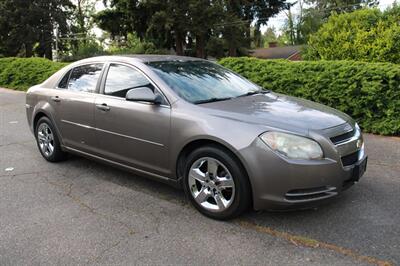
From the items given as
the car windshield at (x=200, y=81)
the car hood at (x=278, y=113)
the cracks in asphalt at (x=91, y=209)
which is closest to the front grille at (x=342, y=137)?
the car hood at (x=278, y=113)

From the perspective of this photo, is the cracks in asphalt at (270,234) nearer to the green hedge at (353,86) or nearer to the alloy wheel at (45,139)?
the alloy wheel at (45,139)

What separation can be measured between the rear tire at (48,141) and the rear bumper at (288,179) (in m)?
3.12

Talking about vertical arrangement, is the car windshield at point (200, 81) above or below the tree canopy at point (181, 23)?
below

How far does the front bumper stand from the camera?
3.34m

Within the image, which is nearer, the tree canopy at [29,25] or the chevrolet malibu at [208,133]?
the chevrolet malibu at [208,133]

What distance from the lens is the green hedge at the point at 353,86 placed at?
661 centimetres

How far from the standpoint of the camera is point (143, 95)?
4043 millimetres

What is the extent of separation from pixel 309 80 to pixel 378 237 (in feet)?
14.6

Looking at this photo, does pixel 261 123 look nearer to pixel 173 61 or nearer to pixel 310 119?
pixel 310 119

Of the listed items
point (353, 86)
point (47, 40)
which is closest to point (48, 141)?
point (353, 86)


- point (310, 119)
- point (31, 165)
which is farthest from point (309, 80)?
point (31, 165)

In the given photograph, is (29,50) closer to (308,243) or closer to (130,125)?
(130,125)

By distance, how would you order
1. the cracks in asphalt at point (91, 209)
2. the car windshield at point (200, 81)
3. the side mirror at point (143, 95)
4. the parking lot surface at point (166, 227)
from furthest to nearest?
the car windshield at point (200, 81), the side mirror at point (143, 95), the cracks in asphalt at point (91, 209), the parking lot surface at point (166, 227)

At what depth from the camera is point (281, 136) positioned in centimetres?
341
